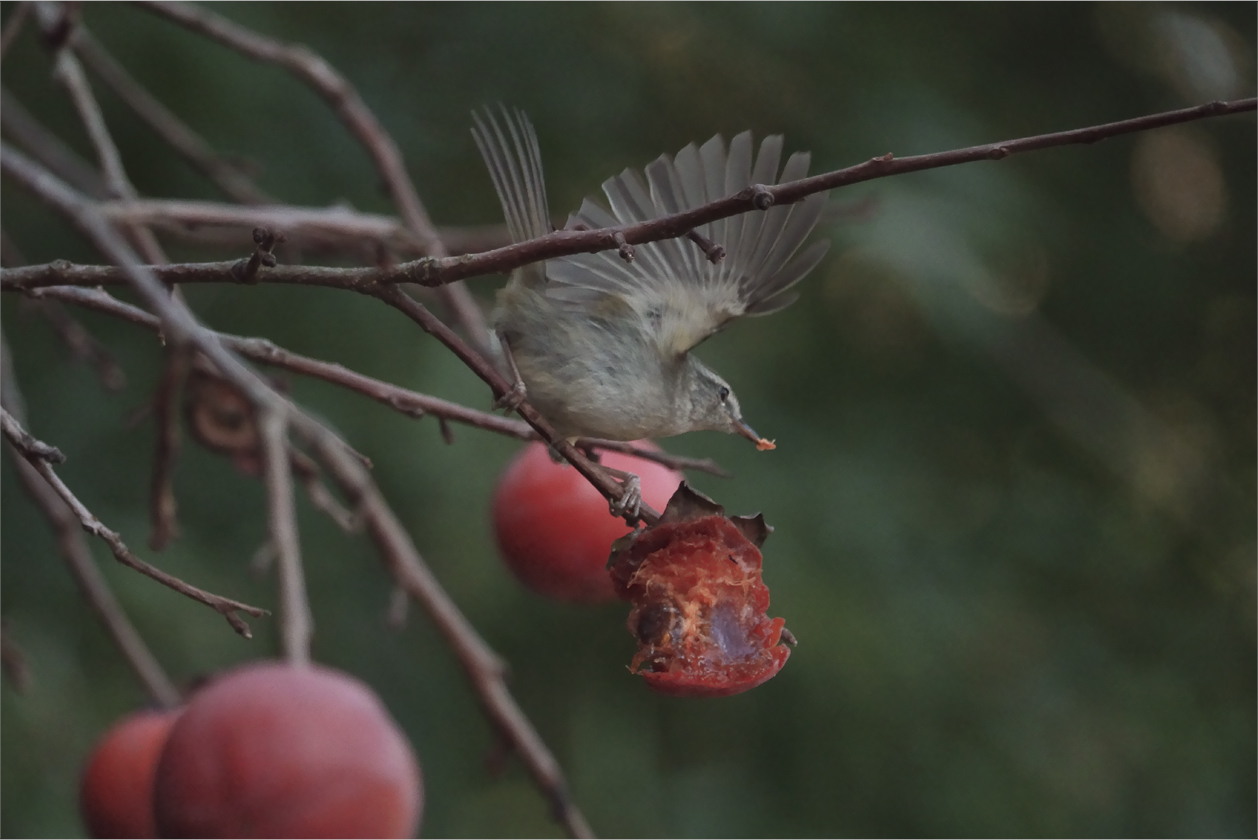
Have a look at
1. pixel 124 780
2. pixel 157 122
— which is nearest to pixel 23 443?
pixel 124 780

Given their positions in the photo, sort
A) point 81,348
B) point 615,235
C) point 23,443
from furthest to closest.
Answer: point 81,348 < point 23,443 < point 615,235

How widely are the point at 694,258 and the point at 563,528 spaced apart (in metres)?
0.44

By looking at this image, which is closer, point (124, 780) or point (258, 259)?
point (258, 259)

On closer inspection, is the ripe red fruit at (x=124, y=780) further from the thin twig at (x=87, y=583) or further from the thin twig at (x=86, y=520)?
the thin twig at (x=86, y=520)

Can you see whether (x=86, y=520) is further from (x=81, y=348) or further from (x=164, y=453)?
(x=81, y=348)

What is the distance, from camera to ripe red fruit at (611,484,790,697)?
44.5 inches

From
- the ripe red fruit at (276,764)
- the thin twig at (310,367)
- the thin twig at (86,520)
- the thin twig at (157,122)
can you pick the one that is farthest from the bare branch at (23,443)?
the thin twig at (157,122)

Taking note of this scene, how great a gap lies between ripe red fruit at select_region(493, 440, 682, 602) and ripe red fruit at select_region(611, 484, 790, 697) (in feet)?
1.41

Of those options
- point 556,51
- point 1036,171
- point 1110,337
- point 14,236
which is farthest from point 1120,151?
point 14,236

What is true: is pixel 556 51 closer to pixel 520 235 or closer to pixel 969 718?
pixel 520 235

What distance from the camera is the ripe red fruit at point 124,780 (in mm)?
1636

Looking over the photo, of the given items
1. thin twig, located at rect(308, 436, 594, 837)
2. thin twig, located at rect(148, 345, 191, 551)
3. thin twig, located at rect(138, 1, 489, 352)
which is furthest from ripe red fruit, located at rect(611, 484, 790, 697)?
thin twig, located at rect(148, 345, 191, 551)

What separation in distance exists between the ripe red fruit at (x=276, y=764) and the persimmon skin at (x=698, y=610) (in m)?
0.40

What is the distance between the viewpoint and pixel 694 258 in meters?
1.81
